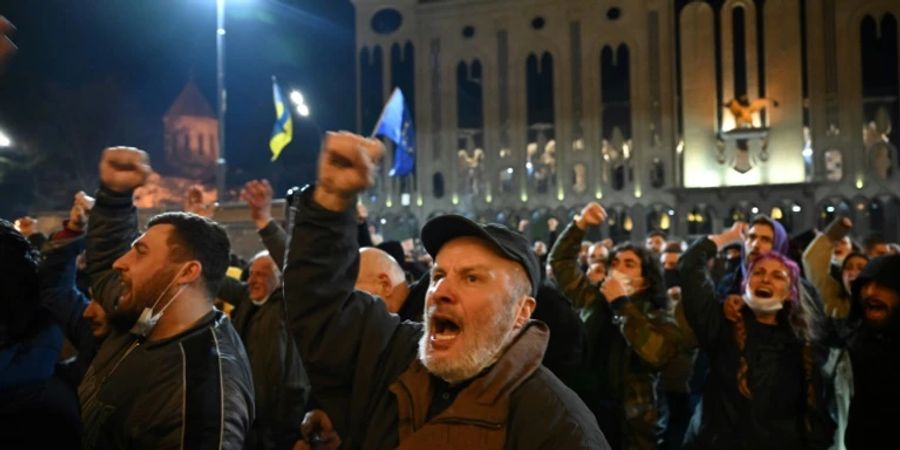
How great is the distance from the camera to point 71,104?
2150 cm

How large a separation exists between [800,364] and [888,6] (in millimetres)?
30294

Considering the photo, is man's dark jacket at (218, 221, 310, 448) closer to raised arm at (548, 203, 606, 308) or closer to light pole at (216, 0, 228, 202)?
raised arm at (548, 203, 606, 308)

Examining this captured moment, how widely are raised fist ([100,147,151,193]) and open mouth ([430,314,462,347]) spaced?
1.98 metres

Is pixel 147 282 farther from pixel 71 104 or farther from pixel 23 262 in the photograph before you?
pixel 71 104

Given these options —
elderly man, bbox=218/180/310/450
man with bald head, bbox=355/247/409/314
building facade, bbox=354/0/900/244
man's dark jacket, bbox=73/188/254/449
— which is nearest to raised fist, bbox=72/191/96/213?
elderly man, bbox=218/180/310/450

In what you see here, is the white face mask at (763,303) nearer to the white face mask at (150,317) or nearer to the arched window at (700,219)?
the white face mask at (150,317)

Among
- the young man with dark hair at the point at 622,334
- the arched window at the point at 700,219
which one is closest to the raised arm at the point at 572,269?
the young man with dark hair at the point at 622,334

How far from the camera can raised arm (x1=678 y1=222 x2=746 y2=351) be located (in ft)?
16.7

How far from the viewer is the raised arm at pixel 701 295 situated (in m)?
5.10

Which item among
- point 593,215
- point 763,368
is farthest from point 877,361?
point 593,215

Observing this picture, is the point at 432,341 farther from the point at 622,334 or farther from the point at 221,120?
the point at 221,120

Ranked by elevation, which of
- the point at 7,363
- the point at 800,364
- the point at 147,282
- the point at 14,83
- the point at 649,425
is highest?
the point at 14,83

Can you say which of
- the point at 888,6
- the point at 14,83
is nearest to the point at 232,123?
the point at 14,83

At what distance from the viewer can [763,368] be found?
475cm
